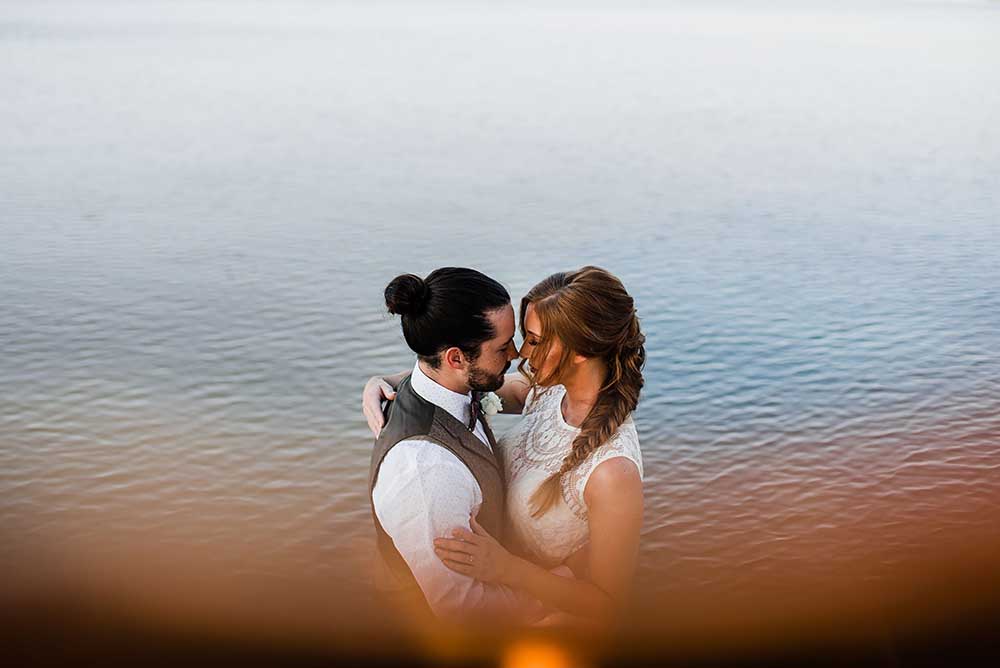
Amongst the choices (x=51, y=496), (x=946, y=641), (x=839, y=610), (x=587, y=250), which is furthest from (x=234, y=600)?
(x=587, y=250)

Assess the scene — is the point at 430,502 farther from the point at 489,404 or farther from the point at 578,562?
the point at 578,562

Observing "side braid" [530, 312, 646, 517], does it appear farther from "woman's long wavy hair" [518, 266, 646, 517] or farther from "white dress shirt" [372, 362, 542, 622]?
"white dress shirt" [372, 362, 542, 622]

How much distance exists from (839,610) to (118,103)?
57.2ft

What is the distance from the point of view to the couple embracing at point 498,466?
10.7 feet

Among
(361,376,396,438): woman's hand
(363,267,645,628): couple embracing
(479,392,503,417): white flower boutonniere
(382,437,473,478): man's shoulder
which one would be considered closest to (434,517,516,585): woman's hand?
(363,267,645,628): couple embracing

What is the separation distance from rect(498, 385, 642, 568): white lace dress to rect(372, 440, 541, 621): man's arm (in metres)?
0.25

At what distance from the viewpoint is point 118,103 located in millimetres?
20062

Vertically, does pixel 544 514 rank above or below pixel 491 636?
above

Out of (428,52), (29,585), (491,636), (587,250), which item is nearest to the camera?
(491,636)

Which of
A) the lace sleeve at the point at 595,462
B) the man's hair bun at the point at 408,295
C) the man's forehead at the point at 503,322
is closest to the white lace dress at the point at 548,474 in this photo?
the lace sleeve at the point at 595,462

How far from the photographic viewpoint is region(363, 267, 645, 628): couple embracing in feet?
10.7

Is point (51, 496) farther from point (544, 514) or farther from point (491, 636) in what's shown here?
point (544, 514)

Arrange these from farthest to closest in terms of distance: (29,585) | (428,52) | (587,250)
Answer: (428,52) < (587,250) < (29,585)

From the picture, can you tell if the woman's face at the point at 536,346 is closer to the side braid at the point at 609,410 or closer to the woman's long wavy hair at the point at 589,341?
the woman's long wavy hair at the point at 589,341
